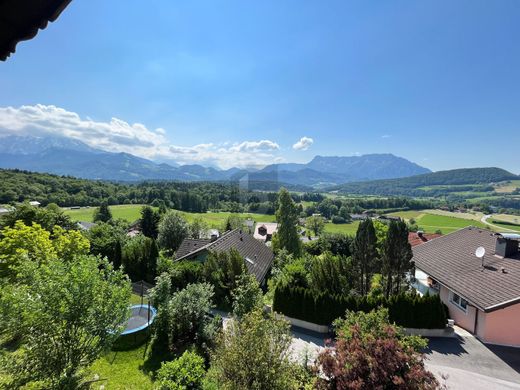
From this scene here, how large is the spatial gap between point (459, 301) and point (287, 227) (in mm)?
19863

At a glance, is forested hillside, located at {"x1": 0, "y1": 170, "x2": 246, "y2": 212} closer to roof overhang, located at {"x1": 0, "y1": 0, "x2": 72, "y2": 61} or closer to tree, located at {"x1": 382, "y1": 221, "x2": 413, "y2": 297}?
tree, located at {"x1": 382, "y1": 221, "x2": 413, "y2": 297}

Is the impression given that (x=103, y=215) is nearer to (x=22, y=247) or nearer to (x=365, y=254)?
(x=22, y=247)

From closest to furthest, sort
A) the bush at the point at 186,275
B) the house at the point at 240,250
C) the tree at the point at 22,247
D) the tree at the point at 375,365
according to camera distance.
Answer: the tree at the point at 375,365, the tree at the point at 22,247, the bush at the point at 186,275, the house at the point at 240,250

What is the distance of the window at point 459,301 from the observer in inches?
676

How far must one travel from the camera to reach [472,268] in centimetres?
1855

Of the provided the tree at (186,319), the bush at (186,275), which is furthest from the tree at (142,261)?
the tree at (186,319)

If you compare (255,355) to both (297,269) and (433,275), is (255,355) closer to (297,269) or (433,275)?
(297,269)

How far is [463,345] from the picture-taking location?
48.8 ft

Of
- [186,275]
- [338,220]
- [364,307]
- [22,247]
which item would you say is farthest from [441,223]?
[22,247]

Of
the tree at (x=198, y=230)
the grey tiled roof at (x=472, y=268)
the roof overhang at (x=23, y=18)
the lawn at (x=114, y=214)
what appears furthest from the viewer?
the lawn at (x=114, y=214)

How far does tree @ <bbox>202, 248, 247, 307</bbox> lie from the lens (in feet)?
65.2

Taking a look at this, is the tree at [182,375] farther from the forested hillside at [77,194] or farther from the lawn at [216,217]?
the forested hillside at [77,194]

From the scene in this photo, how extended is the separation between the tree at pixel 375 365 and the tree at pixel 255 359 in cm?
116

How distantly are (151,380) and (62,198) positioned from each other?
3658 inches
